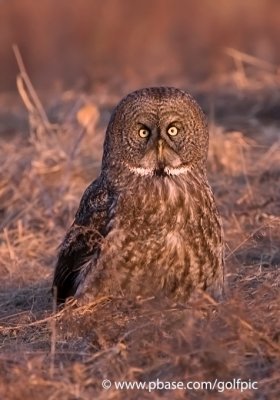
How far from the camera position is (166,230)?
7.00m

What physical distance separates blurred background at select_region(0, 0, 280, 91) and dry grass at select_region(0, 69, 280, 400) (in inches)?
220

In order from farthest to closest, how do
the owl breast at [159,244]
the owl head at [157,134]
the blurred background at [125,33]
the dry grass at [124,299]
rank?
the blurred background at [125,33]
the owl head at [157,134]
the owl breast at [159,244]
the dry grass at [124,299]

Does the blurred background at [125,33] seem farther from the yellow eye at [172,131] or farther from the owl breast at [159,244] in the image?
the owl breast at [159,244]

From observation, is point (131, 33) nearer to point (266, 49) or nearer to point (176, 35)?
point (176, 35)

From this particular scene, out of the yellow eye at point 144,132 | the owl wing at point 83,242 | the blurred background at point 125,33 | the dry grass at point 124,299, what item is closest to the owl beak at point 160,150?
the yellow eye at point 144,132

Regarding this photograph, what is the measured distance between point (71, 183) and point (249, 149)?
167 centimetres

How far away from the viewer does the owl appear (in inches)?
275

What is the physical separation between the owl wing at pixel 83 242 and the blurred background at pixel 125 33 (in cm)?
1065

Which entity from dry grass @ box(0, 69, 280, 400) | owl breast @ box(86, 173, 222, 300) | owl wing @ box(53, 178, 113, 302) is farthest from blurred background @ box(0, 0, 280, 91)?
owl breast @ box(86, 173, 222, 300)

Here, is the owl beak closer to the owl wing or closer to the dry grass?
the owl wing

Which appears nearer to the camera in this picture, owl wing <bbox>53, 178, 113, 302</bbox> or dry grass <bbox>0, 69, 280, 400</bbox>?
dry grass <bbox>0, 69, 280, 400</bbox>

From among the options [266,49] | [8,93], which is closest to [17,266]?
[8,93]

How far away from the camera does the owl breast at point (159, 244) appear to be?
22.9ft

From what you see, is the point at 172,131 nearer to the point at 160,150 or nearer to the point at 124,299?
the point at 160,150
